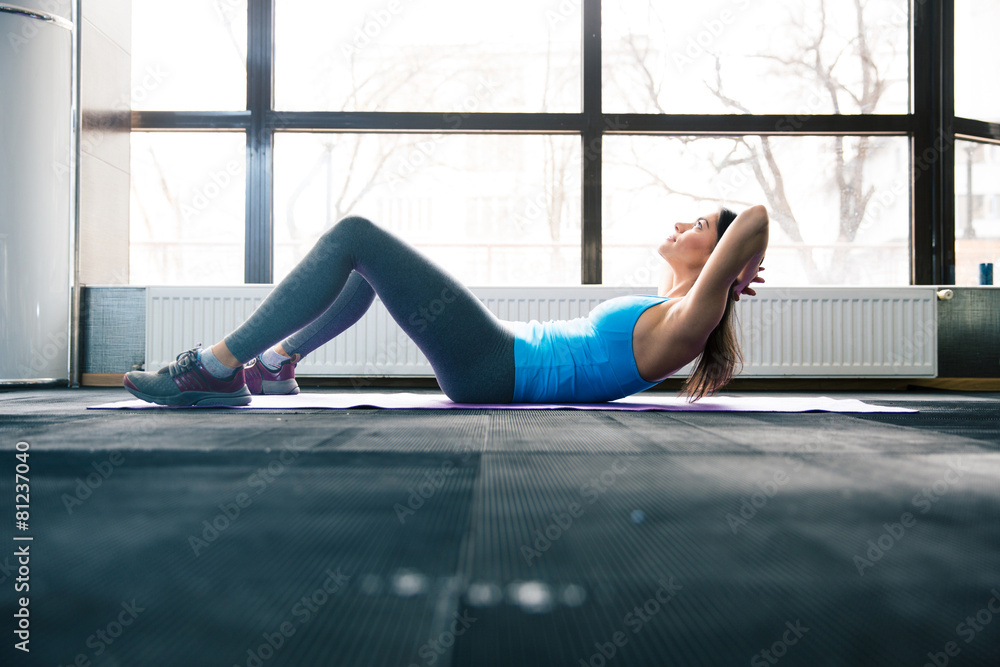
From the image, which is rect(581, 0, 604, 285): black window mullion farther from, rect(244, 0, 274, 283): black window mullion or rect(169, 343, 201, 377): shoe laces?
rect(169, 343, 201, 377): shoe laces

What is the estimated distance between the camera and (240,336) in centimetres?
130

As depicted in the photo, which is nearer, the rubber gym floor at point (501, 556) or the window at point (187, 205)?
the rubber gym floor at point (501, 556)

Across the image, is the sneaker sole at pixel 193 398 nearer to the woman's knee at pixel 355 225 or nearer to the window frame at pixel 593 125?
the woman's knee at pixel 355 225

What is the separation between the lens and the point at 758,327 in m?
2.73

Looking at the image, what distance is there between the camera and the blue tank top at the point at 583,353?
1465 mm

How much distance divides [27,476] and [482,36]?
3377 mm

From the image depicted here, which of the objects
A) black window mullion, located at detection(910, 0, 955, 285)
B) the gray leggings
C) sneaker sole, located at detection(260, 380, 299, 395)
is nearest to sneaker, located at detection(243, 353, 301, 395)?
sneaker sole, located at detection(260, 380, 299, 395)

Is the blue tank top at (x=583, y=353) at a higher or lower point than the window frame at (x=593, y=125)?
lower

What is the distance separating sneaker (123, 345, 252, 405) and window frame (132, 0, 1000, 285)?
160 cm

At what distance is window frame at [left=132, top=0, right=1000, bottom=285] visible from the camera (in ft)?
9.40

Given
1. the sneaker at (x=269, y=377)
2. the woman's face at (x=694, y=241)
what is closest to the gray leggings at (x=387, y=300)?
the sneaker at (x=269, y=377)

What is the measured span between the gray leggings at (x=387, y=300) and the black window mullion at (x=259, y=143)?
1.68m

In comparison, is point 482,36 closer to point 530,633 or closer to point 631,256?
point 631,256

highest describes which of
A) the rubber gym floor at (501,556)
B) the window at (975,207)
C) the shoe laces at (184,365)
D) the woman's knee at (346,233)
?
the window at (975,207)
